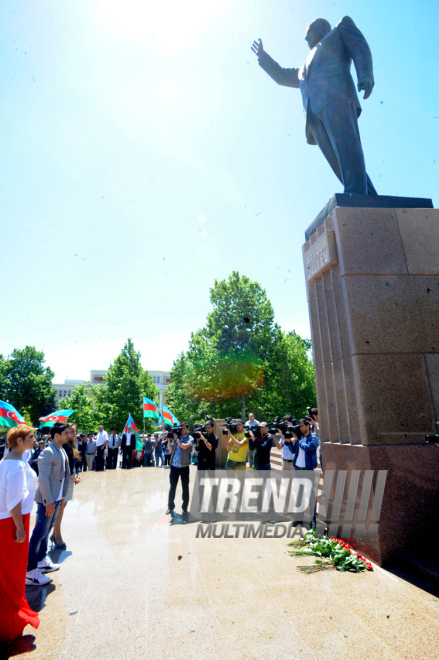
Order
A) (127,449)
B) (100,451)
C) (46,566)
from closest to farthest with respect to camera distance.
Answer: (46,566), (100,451), (127,449)

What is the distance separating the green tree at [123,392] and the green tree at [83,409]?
1960 mm

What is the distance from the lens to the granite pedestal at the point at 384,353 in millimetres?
4543

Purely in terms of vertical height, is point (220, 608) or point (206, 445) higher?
point (206, 445)

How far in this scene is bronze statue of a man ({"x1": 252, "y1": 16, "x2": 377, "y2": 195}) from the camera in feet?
21.5

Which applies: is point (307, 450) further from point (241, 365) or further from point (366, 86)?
point (241, 365)

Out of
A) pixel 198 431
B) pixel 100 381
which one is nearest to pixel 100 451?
pixel 198 431

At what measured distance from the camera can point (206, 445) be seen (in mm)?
8414

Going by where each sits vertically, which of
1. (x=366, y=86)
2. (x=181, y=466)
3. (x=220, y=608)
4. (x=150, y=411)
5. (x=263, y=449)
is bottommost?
(x=220, y=608)

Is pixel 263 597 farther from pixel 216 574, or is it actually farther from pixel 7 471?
pixel 7 471

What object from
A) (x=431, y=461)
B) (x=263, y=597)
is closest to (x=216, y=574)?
(x=263, y=597)

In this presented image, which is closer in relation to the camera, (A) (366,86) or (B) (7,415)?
(A) (366,86)

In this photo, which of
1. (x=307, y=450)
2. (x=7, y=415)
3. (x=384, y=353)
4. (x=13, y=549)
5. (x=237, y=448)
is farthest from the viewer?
(x=7, y=415)

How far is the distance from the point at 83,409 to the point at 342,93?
4748cm

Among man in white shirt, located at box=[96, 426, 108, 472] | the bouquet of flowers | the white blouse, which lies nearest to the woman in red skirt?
the white blouse
